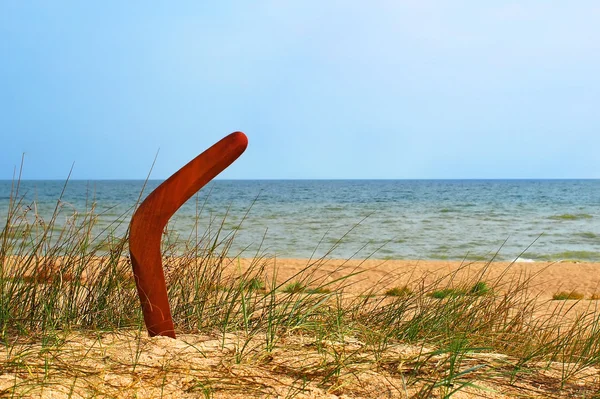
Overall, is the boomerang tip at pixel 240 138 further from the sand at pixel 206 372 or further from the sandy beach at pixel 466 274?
the sandy beach at pixel 466 274

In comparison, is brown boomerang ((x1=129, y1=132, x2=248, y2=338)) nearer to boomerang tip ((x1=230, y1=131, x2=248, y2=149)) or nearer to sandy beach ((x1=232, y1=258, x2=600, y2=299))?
boomerang tip ((x1=230, y1=131, x2=248, y2=149))

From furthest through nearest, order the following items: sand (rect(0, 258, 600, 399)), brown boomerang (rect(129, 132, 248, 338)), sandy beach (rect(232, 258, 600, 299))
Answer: sandy beach (rect(232, 258, 600, 299))
brown boomerang (rect(129, 132, 248, 338))
sand (rect(0, 258, 600, 399))

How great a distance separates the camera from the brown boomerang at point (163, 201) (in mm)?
2109

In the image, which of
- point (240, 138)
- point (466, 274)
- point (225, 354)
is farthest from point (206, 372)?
point (466, 274)

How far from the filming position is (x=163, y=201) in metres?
2.14

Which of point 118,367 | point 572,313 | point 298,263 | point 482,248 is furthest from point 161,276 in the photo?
point 482,248

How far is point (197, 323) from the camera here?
2.65 meters

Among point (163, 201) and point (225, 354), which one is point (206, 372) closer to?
point (225, 354)

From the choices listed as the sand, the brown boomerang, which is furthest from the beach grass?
the brown boomerang

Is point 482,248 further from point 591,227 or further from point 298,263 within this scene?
point 591,227

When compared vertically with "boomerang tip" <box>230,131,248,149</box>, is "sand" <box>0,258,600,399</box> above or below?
below

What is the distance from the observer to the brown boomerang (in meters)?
2.11

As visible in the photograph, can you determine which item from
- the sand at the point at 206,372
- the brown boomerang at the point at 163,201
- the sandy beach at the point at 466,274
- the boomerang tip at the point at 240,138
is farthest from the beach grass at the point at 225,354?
the sandy beach at the point at 466,274

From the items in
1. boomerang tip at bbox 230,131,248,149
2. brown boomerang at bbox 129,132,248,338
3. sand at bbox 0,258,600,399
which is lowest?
sand at bbox 0,258,600,399
